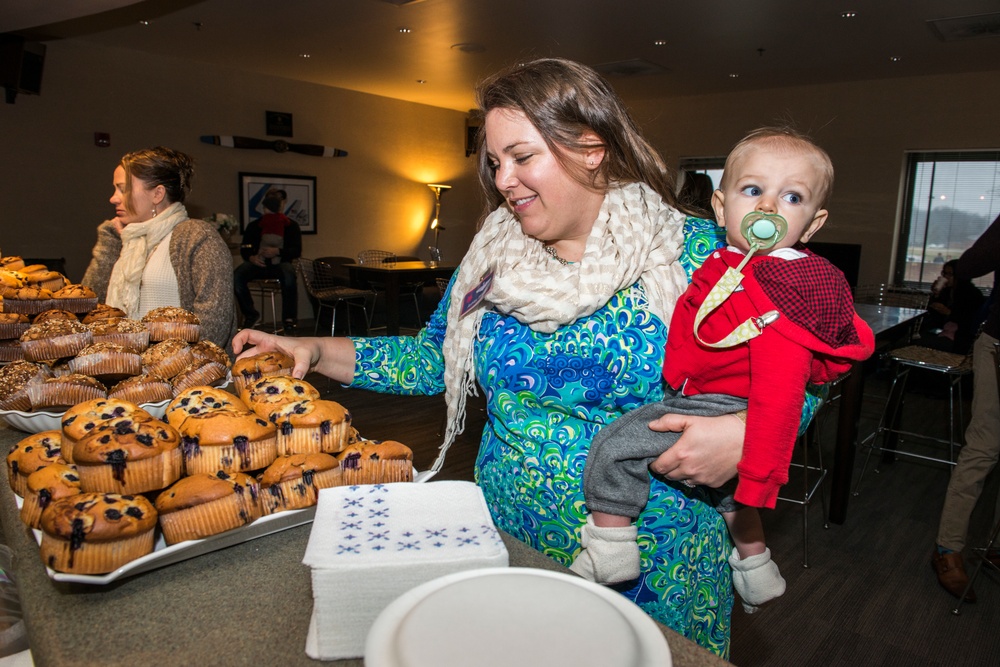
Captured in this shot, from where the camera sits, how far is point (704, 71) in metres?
8.50

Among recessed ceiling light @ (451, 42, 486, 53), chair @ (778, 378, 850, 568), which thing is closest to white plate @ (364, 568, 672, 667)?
chair @ (778, 378, 850, 568)

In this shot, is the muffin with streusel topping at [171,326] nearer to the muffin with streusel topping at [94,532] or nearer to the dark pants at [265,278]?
the muffin with streusel topping at [94,532]

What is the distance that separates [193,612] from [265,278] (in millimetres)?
8743

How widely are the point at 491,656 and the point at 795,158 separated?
97cm

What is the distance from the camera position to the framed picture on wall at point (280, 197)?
9.40 m

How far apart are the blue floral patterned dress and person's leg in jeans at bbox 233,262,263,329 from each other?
26.4 feet

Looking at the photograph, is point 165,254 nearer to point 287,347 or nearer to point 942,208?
point 287,347

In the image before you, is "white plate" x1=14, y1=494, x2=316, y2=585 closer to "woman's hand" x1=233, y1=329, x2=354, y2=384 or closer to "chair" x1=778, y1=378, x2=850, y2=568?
"woman's hand" x1=233, y1=329, x2=354, y2=384

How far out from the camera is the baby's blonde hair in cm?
114

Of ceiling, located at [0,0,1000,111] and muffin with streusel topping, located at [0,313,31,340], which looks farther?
ceiling, located at [0,0,1000,111]

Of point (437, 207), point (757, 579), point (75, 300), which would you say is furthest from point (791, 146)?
point (437, 207)

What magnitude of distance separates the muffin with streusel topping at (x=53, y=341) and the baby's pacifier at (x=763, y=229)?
1417mm

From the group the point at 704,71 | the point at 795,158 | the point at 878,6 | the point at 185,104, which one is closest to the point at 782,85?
the point at 704,71

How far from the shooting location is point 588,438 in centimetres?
134
